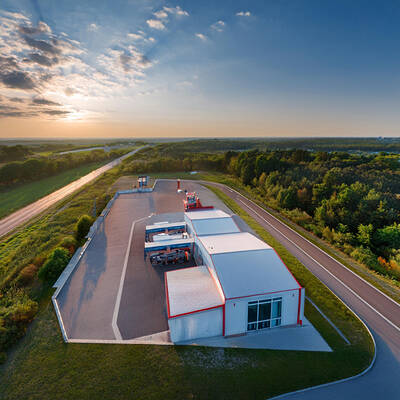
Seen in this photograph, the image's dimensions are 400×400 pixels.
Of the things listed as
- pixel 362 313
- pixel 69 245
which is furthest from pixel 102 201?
pixel 362 313

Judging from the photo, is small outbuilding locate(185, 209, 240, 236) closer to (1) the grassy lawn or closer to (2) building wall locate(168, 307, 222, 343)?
(2) building wall locate(168, 307, 222, 343)

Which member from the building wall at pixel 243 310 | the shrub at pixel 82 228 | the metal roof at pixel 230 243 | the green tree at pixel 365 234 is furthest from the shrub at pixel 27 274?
the green tree at pixel 365 234

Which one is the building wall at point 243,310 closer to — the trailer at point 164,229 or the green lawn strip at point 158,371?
the green lawn strip at point 158,371

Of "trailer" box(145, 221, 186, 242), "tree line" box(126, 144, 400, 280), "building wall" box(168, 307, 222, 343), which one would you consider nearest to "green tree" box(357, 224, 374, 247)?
"tree line" box(126, 144, 400, 280)

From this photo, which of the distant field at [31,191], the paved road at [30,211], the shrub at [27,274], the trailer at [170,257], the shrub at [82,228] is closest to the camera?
the shrub at [27,274]

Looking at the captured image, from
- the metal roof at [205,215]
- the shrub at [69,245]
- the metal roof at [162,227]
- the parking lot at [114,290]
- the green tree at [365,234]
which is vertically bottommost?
the green tree at [365,234]

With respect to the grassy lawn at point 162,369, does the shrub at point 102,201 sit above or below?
above
